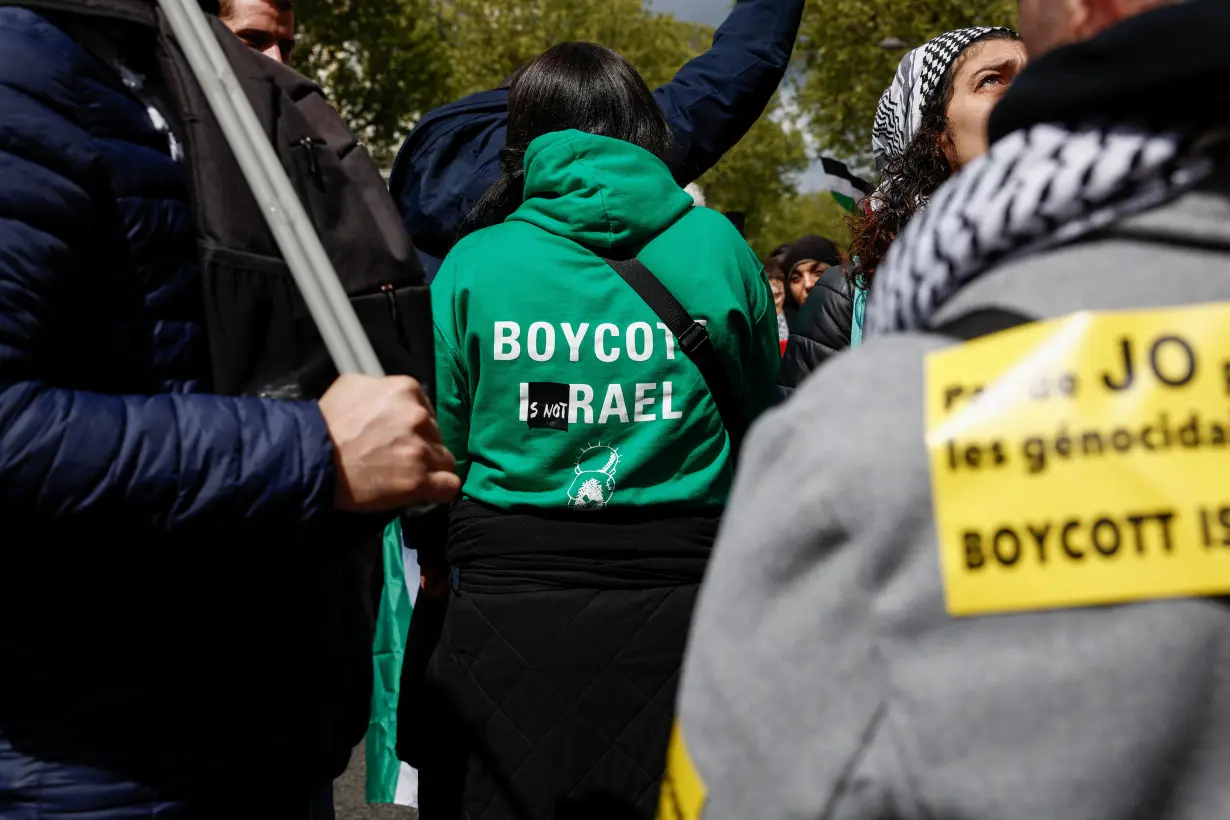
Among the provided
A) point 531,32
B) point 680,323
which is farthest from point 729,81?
point 531,32

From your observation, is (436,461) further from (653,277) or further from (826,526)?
(653,277)

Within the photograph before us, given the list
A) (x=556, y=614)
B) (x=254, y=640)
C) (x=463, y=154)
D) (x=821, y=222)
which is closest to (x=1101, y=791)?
(x=254, y=640)

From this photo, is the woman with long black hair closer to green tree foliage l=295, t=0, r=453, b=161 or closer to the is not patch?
the is not patch

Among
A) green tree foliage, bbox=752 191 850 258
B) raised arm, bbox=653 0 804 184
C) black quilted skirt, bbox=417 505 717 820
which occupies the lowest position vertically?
green tree foliage, bbox=752 191 850 258

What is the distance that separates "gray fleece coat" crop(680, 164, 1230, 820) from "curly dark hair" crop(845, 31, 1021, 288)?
2.09m

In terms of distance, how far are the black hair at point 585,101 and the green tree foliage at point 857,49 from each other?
21075mm

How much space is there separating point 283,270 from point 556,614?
3.61ft

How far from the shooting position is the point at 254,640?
5.18 feet

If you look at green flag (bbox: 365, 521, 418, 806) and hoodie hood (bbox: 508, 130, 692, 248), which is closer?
hoodie hood (bbox: 508, 130, 692, 248)

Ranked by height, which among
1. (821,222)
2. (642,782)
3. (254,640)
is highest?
(254,640)

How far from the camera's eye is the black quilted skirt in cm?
242

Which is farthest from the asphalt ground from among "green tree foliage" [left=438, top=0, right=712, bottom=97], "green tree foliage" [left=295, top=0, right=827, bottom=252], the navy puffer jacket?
"green tree foliage" [left=438, top=0, right=712, bottom=97]

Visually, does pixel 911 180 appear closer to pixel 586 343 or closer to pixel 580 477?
pixel 586 343

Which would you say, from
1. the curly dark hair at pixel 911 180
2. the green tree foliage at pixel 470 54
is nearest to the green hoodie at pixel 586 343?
the curly dark hair at pixel 911 180
